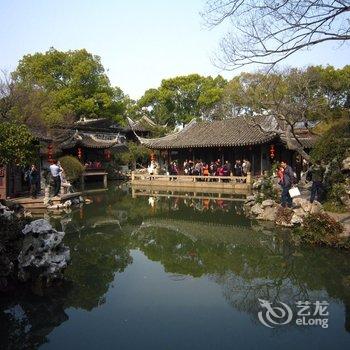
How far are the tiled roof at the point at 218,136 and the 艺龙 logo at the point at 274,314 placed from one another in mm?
20052

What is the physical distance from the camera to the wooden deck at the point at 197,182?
24312 mm

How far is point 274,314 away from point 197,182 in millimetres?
20658

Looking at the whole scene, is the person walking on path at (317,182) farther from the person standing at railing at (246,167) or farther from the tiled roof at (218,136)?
the person standing at railing at (246,167)

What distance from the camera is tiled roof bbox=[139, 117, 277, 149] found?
86.7 ft

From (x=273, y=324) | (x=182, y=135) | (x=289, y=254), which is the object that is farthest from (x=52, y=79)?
(x=273, y=324)

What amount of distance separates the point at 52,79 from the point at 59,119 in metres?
11.3

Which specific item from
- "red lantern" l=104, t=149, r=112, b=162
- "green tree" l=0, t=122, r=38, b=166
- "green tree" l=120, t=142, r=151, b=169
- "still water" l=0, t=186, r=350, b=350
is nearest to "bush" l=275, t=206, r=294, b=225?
"still water" l=0, t=186, r=350, b=350

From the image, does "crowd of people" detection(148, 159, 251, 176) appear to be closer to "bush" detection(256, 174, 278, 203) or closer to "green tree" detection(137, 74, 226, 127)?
"bush" detection(256, 174, 278, 203)

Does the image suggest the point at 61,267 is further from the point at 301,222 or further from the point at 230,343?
the point at 301,222

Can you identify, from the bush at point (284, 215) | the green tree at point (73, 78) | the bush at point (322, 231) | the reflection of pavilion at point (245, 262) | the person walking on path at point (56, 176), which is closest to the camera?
the reflection of pavilion at point (245, 262)

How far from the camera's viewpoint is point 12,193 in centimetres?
1748

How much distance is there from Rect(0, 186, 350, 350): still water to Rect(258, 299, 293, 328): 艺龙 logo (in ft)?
0.11

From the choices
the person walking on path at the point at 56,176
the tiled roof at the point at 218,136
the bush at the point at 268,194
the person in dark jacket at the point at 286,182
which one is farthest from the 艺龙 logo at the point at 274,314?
the tiled roof at the point at 218,136

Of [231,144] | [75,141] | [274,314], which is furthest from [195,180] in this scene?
[274,314]
